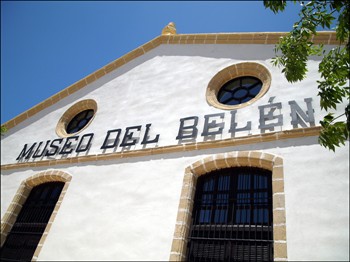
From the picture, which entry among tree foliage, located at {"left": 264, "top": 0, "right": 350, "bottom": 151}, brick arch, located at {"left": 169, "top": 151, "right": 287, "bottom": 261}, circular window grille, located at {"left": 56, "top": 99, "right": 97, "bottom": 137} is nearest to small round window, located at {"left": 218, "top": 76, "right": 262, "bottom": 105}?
brick arch, located at {"left": 169, "top": 151, "right": 287, "bottom": 261}

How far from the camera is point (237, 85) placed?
6523 millimetres

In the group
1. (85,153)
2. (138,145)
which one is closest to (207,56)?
(138,145)

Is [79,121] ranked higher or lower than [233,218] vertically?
higher

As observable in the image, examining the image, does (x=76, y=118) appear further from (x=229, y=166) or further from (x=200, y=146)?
(x=229, y=166)

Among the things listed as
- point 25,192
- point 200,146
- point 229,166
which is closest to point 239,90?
point 200,146

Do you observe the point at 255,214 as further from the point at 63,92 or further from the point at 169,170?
the point at 63,92

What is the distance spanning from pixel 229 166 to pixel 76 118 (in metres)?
5.60

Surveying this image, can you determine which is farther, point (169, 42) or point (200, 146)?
point (169, 42)

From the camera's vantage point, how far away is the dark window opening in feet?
27.4

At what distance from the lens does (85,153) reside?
6945mm

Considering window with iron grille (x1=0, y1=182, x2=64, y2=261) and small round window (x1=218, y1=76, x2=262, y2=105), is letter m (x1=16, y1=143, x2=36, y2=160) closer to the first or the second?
window with iron grille (x1=0, y1=182, x2=64, y2=261)

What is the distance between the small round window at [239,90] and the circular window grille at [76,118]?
391 cm

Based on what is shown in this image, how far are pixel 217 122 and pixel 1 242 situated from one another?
5.83 meters

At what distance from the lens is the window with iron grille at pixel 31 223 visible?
6.27 m
